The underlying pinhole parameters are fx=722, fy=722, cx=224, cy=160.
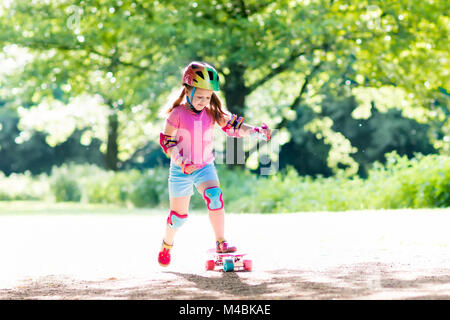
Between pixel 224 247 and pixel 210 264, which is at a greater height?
pixel 224 247

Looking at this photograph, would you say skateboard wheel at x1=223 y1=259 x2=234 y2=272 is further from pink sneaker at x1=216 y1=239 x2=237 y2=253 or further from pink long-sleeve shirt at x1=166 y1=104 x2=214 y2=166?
pink long-sleeve shirt at x1=166 y1=104 x2=214 y2=166

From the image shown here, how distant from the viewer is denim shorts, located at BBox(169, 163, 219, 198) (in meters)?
7.06

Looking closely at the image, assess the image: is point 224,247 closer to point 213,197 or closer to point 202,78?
point 213,197

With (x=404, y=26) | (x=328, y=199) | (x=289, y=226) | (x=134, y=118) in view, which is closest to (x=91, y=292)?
(x=289, y=226)

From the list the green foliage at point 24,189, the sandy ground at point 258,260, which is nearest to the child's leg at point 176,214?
the sandy ground at point 258,260

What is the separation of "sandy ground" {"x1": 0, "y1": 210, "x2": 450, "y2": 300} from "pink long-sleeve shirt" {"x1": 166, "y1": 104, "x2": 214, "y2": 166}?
1.16 m

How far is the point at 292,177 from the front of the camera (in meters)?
19.5

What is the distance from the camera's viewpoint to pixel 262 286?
19.6ft

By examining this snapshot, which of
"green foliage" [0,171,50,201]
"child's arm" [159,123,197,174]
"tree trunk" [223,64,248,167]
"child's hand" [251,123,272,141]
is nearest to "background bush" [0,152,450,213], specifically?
"tree trunk" [223,64,248,167]

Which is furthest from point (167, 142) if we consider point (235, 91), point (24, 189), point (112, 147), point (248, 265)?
point (24, 189)

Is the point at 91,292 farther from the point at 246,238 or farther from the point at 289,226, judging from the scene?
the point at 289,226

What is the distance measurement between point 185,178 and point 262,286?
155cm

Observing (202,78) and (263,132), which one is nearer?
(202,78)
